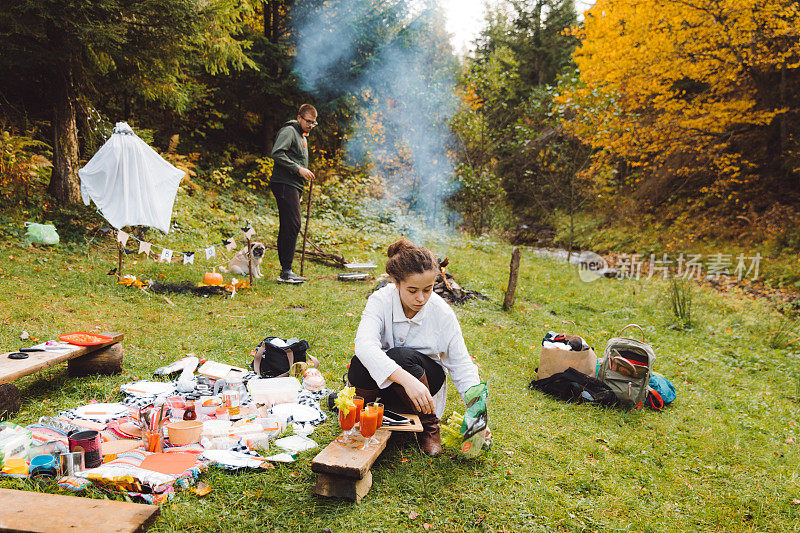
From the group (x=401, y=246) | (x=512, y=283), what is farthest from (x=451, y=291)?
(x=401, y=246)

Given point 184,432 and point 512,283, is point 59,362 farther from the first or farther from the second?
point 512,283

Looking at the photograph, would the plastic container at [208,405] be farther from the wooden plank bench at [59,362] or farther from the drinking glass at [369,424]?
the drinking glass at [369,424]

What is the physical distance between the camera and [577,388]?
410 cm

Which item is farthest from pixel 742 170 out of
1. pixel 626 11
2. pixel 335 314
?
pixel 335 314

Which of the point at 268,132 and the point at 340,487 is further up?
the point at 268,132

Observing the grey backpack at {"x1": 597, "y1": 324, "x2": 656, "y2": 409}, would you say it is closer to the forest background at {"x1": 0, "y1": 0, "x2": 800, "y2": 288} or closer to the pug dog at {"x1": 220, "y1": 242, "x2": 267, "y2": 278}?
the pug dog at {"x1": 220, "y1": 242, "x2": 267, "y2": 278}

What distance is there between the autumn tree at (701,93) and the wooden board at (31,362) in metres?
12.0

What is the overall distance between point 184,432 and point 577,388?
3.12 meters

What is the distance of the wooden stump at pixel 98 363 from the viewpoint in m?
3.53

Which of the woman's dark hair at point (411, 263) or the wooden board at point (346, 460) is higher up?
the woman's dark hair at point (411, 263)

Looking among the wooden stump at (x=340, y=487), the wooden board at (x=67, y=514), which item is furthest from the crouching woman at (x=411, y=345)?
the wooden board at (x=67, y=514)

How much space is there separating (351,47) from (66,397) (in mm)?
12214

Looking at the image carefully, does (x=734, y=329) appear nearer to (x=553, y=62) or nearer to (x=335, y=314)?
(x=335, y=314)

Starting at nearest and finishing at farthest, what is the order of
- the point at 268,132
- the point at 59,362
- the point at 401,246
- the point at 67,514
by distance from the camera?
1. the point at 67,514
2. the point at 401,246
3. the point at 59,362
4. the point at 268,132
